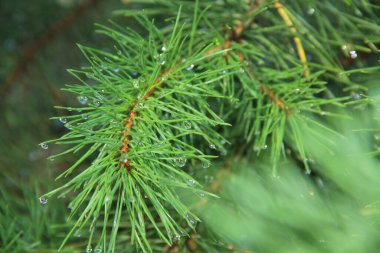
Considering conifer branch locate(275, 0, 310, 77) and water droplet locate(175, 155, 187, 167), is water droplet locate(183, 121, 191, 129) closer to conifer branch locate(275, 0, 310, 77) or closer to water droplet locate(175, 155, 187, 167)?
water droplet locate(175, 155, 187, 167)

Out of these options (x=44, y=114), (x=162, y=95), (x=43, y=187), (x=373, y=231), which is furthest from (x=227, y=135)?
(x=44, y=114)

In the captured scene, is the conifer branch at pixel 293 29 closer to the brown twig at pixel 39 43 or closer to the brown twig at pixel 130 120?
the brown twig at pixel 130 120

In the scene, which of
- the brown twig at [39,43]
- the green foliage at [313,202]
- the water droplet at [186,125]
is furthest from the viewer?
the brown twig at [39,43]

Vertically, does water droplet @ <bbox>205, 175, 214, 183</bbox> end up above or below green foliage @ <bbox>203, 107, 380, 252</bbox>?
below

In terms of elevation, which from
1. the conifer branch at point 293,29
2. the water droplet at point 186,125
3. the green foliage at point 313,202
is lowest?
the green foliage at point 313,202

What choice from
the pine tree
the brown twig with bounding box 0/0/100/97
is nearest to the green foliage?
the pine tree

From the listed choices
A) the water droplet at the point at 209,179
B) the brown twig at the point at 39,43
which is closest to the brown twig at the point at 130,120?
the water droplet at the point at 209,179

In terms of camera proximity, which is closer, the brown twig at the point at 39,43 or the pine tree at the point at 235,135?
the pine tree at the point at 235,135

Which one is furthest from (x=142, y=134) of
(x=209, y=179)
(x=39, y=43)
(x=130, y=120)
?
(x=39, y=43)
